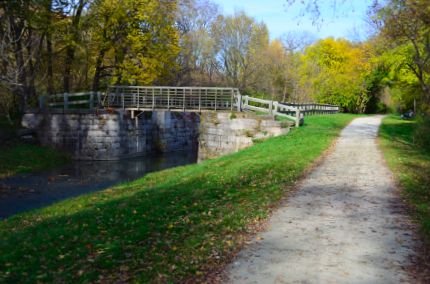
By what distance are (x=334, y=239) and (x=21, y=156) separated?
67.6 feet

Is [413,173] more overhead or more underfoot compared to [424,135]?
more underfoot

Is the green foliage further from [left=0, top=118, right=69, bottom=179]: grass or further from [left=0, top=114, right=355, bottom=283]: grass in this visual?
[left=0, top=114, right=355, bottom=283]: grass

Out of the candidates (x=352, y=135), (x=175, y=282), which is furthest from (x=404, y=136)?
(x=175, y=282)

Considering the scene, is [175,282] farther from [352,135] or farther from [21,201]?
[352,135]

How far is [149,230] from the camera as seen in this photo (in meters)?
7.59

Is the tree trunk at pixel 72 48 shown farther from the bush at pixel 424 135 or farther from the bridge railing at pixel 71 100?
the bush at pixel 424 135

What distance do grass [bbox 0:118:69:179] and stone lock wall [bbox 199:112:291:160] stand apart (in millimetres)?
9003

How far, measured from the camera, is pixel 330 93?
53438 millimetres

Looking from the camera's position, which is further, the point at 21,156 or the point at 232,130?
the point at 232,130

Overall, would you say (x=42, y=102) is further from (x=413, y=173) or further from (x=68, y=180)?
(x=413, y=173)

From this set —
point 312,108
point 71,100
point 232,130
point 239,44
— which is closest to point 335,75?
Result: point 239,44

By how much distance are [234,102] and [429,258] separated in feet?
65.4

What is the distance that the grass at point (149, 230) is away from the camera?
5883 millimetres

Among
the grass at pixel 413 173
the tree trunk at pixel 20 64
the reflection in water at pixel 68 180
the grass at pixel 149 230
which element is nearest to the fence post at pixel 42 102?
the tree trunk at pixel 20 64
